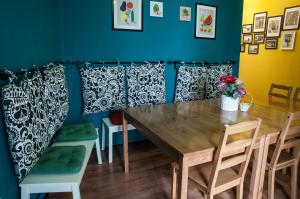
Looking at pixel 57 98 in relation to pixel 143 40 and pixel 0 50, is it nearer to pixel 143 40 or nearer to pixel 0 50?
pixel 0 50

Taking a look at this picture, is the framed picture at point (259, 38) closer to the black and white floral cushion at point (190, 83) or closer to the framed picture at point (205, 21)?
the framed picture at point (205, 21)

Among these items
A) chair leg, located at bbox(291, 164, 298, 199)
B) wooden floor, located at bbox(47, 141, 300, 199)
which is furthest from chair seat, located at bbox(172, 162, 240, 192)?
chair leg, located at bbox(291, 164, 298, 199)

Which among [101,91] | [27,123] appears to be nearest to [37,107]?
[27,123]

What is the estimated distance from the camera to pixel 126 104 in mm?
2979

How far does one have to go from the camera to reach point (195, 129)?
5.51 feet

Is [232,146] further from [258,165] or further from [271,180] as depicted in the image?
[271,180]

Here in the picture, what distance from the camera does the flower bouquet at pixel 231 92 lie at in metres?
2.07

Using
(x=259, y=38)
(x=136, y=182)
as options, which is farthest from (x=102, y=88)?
(x=259, y=38)

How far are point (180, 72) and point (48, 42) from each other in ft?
5.95

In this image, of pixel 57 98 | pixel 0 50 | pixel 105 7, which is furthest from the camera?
pixel 105 7

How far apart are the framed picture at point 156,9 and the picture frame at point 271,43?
99.1 inches

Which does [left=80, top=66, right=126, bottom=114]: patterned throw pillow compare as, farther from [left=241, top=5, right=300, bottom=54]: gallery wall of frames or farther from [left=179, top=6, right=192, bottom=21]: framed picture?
[left=241, top=5, right=300, bottom=54]: gallery wall of frames

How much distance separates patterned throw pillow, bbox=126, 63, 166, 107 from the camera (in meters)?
2.90

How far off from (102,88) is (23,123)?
147 cm
